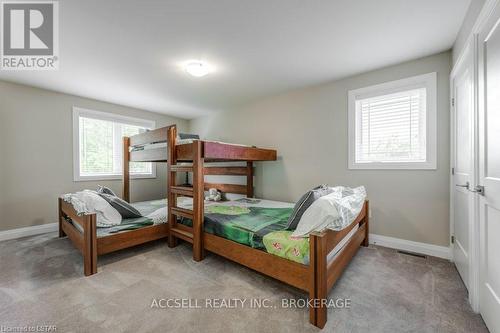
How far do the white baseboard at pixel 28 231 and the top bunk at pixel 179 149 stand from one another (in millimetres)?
1612

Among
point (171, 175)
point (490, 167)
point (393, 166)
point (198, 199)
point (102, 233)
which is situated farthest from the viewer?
point (171, 175)

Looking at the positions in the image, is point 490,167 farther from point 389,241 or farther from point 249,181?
point 249,181

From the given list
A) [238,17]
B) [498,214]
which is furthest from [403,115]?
[238,17]

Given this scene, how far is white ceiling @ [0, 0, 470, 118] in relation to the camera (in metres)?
1.70

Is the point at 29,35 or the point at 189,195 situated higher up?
the point at 29,35

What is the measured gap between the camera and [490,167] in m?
1.33

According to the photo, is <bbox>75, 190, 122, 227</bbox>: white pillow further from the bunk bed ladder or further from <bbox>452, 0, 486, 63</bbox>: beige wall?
<bbox>452, 0, 486, 63</bbox>: beige wall

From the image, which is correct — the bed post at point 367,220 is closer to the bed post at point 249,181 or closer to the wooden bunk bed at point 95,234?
the bed post at point 249,181

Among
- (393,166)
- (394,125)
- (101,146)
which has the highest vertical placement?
(394,125)

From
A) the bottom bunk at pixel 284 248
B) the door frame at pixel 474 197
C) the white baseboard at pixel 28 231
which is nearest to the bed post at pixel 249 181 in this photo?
the bottom bunk at pixel 284 248

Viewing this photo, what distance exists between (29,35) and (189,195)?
2.18m

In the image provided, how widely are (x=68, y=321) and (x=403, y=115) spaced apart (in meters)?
3.78

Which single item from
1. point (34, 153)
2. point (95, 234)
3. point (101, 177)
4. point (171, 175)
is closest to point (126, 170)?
point (101, 177)

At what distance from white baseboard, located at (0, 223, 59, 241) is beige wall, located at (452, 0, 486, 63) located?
559 centimetres
